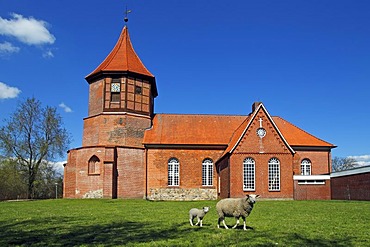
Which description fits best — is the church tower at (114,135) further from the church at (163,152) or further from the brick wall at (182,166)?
the brick wall at (182,166)

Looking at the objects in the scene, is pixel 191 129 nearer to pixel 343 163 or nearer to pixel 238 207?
pixel 238 207

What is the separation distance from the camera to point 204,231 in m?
12.8

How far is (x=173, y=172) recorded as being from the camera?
4162 centimetres

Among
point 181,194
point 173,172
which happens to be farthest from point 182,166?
point 181,194

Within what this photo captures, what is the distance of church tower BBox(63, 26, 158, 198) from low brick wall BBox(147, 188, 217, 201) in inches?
55.7

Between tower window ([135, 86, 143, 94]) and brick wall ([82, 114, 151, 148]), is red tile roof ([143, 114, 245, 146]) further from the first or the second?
tower window ([135, 86, 143, 94])

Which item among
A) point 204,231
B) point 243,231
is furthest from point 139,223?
point 243,231

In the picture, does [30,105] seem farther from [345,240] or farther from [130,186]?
[345,240]

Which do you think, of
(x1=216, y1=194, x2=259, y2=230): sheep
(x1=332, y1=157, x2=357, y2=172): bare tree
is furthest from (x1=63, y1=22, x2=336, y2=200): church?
(x1=332, y1=157, x2=357, y2=172): bare tree

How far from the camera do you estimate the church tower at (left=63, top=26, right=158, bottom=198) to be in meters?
39.2

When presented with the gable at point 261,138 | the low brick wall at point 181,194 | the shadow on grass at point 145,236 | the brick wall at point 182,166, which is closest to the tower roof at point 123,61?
the brick wall at point 182,166

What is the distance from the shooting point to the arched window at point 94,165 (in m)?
39.7

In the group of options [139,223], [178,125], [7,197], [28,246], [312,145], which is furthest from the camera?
[7,197]

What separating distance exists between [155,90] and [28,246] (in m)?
38.0
